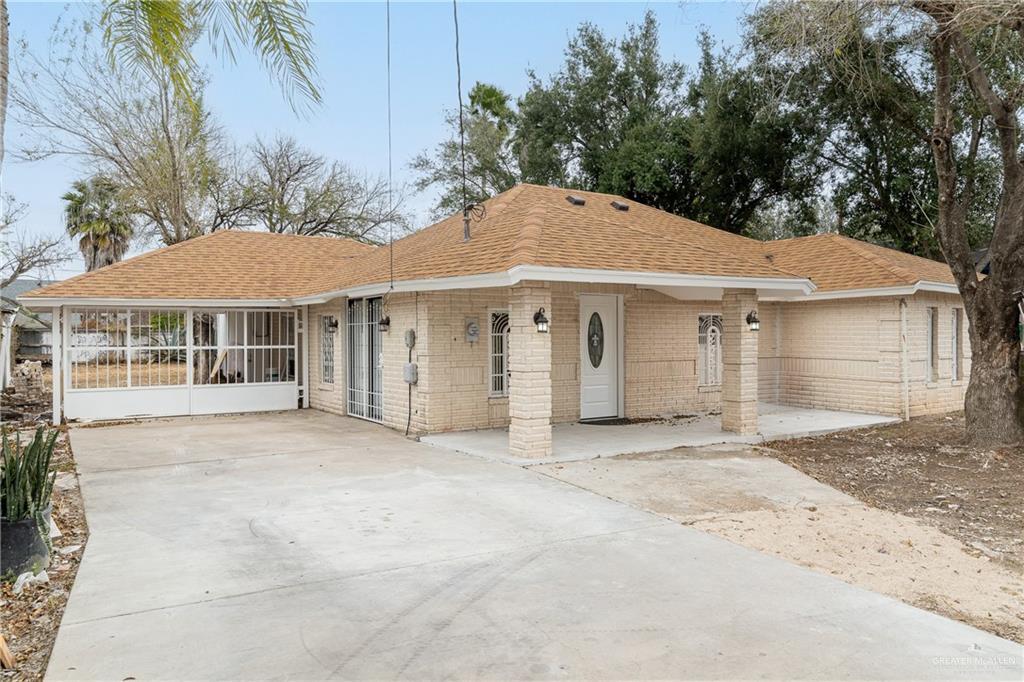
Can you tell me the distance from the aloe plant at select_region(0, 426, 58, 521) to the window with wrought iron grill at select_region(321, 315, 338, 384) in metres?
9.55

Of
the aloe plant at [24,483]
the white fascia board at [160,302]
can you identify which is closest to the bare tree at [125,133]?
the white fascia board at [160,302]

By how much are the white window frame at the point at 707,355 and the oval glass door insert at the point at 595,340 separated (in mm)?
2558

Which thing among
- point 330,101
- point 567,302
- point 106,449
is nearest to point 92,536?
Result: point 330,101

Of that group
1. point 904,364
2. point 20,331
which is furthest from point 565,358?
point 20,331

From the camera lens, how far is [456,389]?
11250 millimetres

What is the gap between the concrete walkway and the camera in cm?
960

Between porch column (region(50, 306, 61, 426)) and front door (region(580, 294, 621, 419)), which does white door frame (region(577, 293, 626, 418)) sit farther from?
porch column (region(50, 306, 61, 426))

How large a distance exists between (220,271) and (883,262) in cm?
1441

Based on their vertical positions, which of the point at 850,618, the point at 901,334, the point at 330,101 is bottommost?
the point at 850,618

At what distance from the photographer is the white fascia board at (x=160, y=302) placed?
1301 cm

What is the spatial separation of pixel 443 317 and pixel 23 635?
7.53m

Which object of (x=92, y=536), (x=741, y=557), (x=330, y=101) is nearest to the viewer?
(x=741, y=557)

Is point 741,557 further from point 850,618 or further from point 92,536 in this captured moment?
point 92,536

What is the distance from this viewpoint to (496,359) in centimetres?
1171
